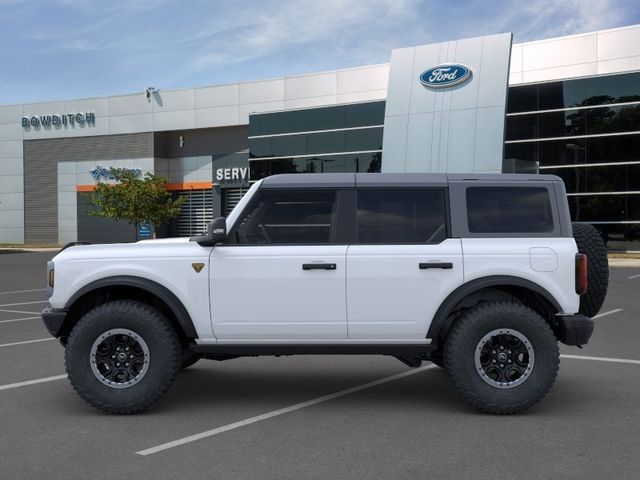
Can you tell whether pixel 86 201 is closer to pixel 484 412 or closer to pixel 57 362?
pixel 57 362

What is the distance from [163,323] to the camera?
5574 millimetres

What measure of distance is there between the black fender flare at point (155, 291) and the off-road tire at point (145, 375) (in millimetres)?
145

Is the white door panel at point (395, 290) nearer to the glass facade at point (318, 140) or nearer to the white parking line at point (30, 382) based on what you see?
the white parking line at point (30, 382)

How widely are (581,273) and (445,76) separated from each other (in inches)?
1095

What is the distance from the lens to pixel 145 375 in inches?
217

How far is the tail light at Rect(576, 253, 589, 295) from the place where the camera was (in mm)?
5488

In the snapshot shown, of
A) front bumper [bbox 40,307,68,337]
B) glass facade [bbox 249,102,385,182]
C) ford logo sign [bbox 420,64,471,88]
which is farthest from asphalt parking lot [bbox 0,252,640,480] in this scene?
glass facade [bbox 249,102,385,182]

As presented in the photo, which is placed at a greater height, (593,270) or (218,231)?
(218,231)

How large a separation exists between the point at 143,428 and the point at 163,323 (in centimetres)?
83

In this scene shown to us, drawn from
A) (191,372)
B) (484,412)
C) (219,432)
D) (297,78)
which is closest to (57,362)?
(191,372)

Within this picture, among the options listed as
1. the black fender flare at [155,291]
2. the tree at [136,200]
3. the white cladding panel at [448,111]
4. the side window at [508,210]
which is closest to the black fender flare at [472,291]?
the side window at [508,210]

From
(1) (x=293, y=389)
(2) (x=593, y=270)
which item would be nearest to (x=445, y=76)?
(2) (x=593, y=270)

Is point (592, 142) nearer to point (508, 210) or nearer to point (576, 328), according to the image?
point (508, 210)

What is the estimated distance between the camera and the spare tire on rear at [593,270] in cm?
589
